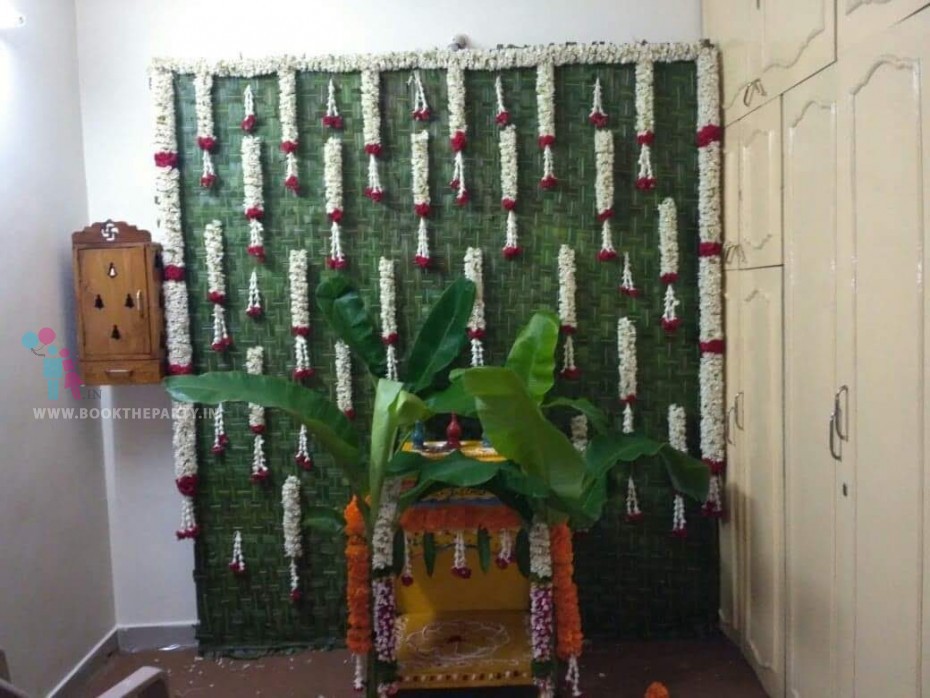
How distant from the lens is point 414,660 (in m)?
2.19

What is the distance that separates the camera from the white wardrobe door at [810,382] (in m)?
1.84

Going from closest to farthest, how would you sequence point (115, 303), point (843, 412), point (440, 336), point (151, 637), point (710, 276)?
1. point (843, 412)
2. point (440, 336)
3. point (115, 303)
4. point (710, 276)
5. point (151, 637)

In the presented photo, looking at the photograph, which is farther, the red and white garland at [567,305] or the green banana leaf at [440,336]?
the red and white garland at [567,305]

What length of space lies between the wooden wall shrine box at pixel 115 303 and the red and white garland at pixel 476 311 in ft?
3.61

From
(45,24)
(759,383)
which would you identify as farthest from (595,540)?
(45,24)

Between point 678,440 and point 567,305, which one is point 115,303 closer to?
point 567,305

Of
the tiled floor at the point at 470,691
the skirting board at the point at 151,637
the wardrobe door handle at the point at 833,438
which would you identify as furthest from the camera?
the skirting board at the point at 151,637

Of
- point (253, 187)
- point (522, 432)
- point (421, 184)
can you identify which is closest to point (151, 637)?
point (253, 187)

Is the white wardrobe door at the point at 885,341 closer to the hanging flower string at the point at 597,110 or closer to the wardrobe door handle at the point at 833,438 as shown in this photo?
the wardrobe door handle at the point at 833,438

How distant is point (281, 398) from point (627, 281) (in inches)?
51.4

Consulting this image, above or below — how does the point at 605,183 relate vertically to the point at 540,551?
above

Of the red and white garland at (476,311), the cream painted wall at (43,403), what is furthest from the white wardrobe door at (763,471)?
the cream painted wall at (43,403)

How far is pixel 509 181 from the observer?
2.58m

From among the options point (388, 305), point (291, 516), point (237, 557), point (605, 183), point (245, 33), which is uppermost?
point (245, 33)
